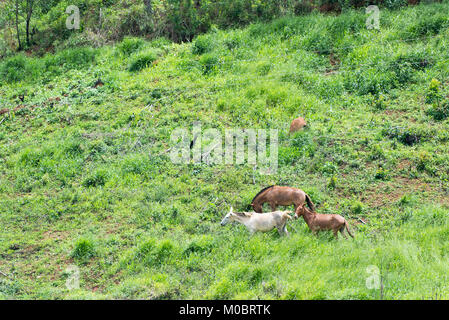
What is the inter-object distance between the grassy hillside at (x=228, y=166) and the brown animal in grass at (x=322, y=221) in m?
0.22

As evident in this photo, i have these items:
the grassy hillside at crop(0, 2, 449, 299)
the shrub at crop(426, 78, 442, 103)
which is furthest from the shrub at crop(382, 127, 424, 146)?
the shrub at crop(426, 78, 442, 103)

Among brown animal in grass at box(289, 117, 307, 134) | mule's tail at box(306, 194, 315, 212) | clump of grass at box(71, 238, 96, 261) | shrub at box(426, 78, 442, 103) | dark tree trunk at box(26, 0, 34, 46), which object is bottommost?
clump of grass at box(71, 238, 96, 261)

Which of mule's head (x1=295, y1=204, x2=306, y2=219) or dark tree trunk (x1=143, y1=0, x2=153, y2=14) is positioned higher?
dark tree trunk (x1=143, y1=0, x2=153, y2=14)

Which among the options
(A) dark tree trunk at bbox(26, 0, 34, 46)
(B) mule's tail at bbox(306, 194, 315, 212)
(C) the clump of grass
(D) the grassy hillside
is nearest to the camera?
(D) the grassy hillside

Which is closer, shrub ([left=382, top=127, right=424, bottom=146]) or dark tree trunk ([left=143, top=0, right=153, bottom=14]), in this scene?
shrub ([left=382, top=127, right=424, bottom=146])

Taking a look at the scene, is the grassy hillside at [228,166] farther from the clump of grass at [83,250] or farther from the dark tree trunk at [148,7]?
the dark tree trunk at [148,7]

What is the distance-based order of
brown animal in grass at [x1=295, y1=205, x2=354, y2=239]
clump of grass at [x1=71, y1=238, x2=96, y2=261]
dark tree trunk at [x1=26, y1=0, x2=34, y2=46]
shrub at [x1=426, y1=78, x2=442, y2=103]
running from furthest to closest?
dark tree trunk at [x1=26, y1=0, x2=34, y2=46]
shrub at [x1=426, y1=78, x2=442, y2=103]
clump of grass at [x1=71, y1=238, x2=96, y2=261]
brown animal in grass at [x1=295, y1=205, x2=354, y2=239]

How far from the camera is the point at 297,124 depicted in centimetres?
1237

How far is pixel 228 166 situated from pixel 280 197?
2068mm

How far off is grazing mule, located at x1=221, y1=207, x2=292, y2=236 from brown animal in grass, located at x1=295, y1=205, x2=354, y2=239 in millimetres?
281

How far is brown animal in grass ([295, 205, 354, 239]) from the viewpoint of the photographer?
9.21m

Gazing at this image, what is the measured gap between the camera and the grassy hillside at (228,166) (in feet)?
28.4

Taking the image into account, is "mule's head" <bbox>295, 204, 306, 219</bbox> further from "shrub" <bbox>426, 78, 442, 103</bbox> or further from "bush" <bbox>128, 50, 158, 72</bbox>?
"bush" <bbox>128, 50, 158, 72</bbox>
